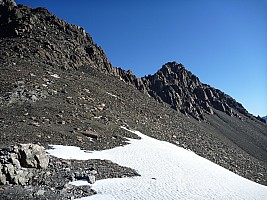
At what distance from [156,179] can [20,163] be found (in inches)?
421

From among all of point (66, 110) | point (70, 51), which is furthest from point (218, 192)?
point (70, 51)

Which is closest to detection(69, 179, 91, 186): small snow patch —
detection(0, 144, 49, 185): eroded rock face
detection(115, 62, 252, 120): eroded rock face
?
detection(0, 144, 49, 185): eroded rock face

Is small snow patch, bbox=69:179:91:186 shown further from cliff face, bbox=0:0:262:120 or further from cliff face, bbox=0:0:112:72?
cliff face, bbox=0:0:112:72

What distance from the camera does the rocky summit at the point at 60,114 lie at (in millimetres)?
14086

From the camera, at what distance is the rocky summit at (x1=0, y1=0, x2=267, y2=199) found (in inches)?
555

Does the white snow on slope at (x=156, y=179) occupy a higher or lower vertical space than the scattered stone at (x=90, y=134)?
lower

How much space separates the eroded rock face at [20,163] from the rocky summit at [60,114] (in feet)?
0.17

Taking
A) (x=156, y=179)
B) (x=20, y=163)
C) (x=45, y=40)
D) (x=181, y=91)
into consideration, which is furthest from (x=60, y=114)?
(x=181, y=91)

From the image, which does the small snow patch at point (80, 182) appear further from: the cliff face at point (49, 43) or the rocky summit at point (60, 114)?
the cliff face at point (49, 43)

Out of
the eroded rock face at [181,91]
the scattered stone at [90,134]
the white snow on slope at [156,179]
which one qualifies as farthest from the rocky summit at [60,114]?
the eroded rock face at [181,91]

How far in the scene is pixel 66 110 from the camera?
98.0ft

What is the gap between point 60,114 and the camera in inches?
1111

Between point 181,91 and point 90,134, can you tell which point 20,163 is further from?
point 181,91

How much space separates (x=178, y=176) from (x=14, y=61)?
3412cm
